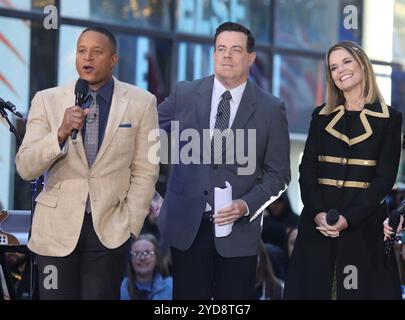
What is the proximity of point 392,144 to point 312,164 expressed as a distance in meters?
0.47

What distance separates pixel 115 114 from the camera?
192 inches

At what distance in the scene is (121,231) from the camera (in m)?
4.77

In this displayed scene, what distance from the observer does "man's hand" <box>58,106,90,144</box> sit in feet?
14.5

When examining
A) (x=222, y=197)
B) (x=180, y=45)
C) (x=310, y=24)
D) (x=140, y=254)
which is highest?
(x=310, y=24)

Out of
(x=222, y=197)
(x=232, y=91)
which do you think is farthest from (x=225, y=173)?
(x=232, y=91)

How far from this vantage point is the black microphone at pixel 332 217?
517cm

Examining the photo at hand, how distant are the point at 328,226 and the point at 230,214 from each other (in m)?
0.59

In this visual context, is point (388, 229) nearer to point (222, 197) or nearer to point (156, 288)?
point (222, 197)

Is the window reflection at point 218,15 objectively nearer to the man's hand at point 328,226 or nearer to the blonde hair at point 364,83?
the blonde hair at point 364,83

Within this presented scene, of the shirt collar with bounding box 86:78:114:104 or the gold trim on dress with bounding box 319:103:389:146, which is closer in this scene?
the shirt collar with bounding box 86:78:114:104

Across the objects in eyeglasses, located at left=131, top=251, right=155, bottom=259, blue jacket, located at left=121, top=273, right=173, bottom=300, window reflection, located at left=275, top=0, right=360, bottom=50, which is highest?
window reflection, located at left=275, top=0, right=360, bottom=50

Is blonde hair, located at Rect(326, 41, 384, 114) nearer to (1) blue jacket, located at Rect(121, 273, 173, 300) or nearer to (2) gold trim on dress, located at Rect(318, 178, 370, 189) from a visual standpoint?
(2) gold trim on dress, located at Rect(318, 178, 370, 189)

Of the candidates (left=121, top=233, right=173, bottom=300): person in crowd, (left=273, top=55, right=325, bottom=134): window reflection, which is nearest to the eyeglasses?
→ (left=121, top=233, right=173, bottom=300): person in crowd

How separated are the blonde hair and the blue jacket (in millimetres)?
3145
